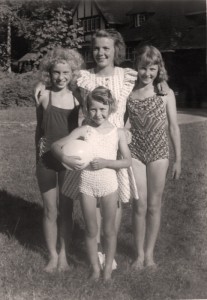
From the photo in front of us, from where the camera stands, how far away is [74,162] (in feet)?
8.96

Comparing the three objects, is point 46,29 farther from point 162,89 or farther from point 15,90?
point 162,89

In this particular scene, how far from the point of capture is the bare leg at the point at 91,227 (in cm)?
286

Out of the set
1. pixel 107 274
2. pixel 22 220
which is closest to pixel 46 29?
pixel 22 220

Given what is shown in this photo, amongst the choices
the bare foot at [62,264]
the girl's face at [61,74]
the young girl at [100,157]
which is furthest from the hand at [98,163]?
the bare foot at [62,264]

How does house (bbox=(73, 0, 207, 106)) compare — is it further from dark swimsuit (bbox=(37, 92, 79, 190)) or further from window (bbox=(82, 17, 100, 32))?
dark swimsuit (bbox=(37, 92, 79, 190))

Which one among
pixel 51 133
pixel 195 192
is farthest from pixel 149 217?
pixel 195 192

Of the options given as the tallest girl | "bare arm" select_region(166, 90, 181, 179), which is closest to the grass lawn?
the tallest girl

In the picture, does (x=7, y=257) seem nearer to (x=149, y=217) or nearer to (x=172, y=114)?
(x=149, y=217)

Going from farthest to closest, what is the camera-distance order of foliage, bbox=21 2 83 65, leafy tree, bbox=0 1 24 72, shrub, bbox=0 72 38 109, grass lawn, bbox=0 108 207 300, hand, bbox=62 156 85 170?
shrub, bbox=0 72 38 109 → foliage, bbox=21 2 83 65 → leafy tree, bbox=0 1 24 72 → grass lawn, bbox=0 108 207 300 → hand, bbox=62 156 85 170

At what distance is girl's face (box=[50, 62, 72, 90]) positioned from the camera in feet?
9.92

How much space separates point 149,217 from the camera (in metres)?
3.29

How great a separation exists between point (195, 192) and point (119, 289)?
2360 millimetres

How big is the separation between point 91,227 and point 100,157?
0.47 m

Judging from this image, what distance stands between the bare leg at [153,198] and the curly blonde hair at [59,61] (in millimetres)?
820
